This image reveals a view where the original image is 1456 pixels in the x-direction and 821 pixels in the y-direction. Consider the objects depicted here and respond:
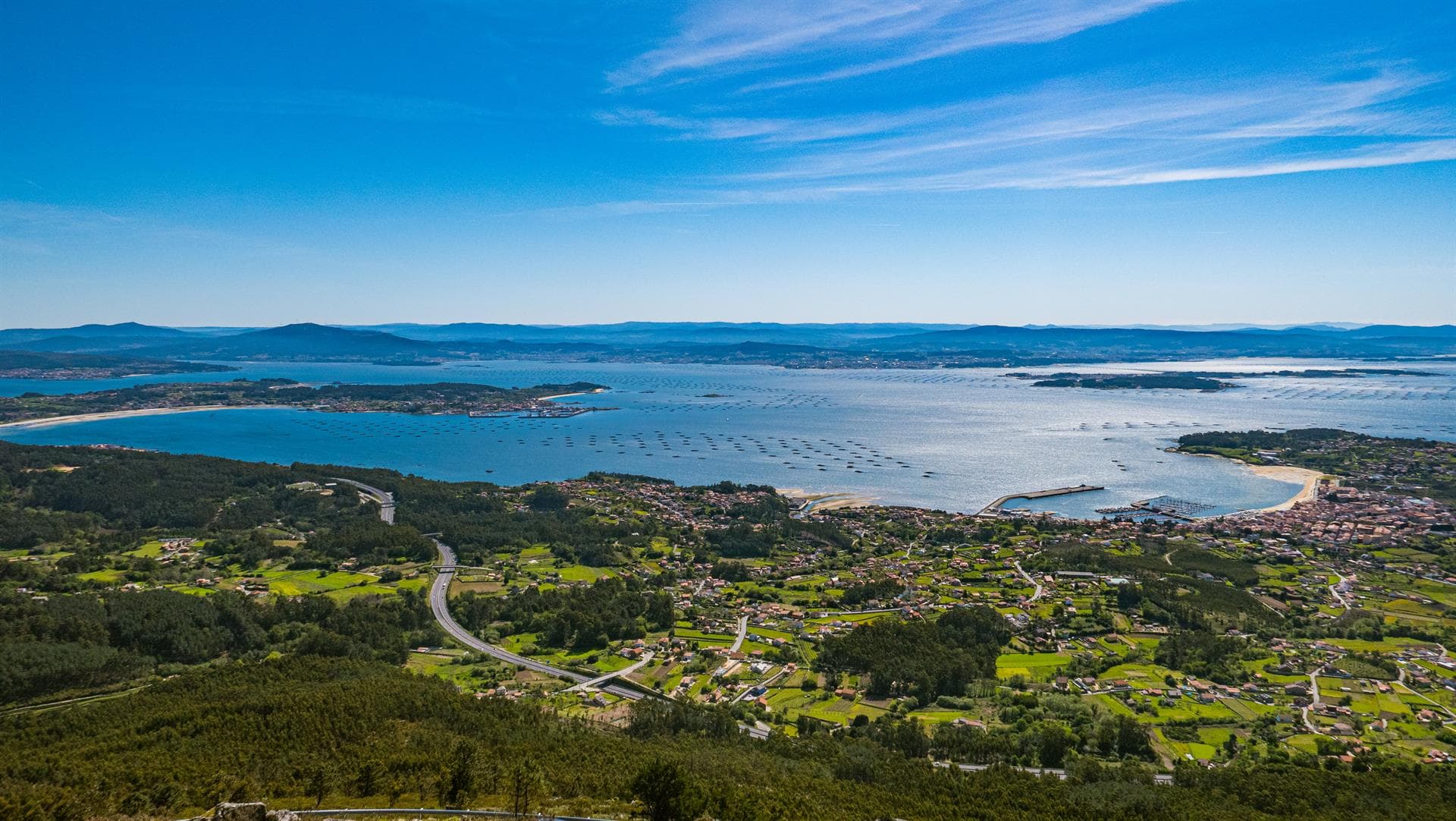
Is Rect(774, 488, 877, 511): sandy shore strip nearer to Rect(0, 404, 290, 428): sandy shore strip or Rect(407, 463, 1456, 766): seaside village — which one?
Rect(407, 463, 1456, 766): seaside village

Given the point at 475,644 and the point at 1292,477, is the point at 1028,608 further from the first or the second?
the point at 1292,477

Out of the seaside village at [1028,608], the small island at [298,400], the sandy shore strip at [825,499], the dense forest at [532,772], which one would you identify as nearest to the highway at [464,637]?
the seaside village at [1028,608]

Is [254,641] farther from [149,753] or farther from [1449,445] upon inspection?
[1449,445]

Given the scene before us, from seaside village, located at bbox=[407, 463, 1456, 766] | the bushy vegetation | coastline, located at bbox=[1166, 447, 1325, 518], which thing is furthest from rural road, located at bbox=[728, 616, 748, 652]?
coastline, located at bbox=[1166, 447, 1325, 518]

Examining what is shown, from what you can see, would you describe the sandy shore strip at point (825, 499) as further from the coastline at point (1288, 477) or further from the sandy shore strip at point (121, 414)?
the sandy shore strip at point (121, 414)

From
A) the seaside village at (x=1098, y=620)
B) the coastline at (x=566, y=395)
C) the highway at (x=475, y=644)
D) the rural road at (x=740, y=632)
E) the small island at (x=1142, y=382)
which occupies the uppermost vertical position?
the small island at (x=1142, y=382)

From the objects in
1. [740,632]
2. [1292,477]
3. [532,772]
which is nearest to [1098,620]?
[740,632]
